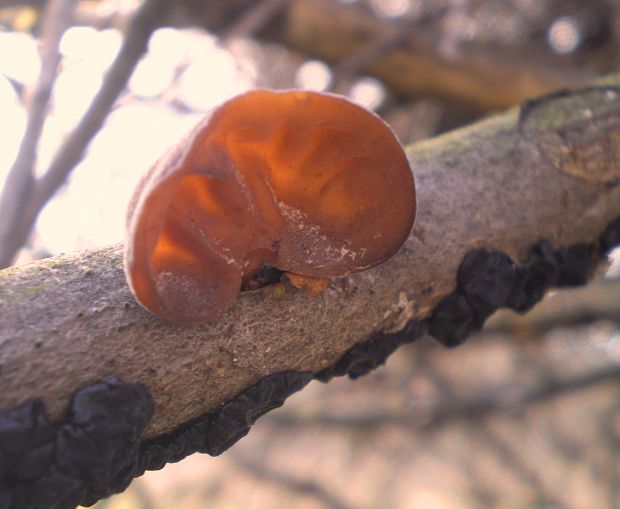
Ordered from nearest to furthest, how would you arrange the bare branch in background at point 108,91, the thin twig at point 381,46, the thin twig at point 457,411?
the bare branch in background at point 108,91, the thin twig at point 381,46, the thin twig at point 457,411

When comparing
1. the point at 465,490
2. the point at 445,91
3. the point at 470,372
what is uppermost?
the point at 445,91

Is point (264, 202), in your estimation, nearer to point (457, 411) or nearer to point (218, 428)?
point (218, 428)

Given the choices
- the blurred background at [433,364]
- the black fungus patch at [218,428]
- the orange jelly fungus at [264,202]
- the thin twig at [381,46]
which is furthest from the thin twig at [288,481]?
the orange jelly fungus at [264,202]

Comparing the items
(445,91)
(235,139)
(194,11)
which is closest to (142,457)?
(235,139)

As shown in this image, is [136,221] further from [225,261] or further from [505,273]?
[505,273]

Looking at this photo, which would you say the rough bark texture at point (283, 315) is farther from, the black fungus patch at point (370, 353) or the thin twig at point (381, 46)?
the thin twig at point (381, 46)

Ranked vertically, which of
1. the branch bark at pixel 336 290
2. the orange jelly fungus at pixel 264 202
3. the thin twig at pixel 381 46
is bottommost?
the thin twig at pixel 381 46

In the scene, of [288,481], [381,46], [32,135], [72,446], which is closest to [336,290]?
[72,446]

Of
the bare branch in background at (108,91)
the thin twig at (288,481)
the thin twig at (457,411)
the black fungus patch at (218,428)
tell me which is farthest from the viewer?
the thin twig at (288,481)
